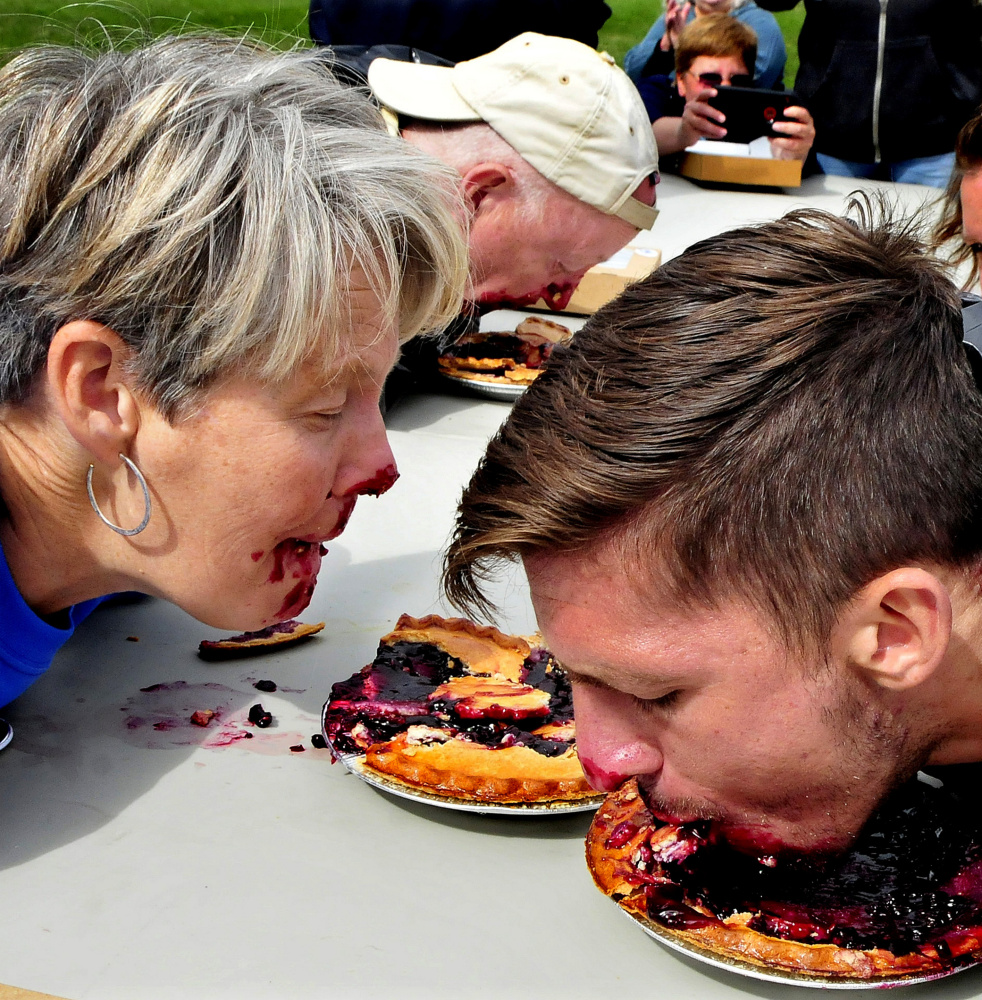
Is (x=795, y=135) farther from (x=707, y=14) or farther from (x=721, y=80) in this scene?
(x=707, y=14)

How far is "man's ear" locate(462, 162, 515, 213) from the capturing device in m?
3.19

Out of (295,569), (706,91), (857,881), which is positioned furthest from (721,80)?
(857,881)

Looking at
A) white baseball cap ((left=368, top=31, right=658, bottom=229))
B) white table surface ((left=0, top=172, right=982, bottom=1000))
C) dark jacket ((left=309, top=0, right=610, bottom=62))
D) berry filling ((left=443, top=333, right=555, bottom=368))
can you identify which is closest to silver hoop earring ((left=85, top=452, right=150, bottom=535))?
white table surface ((left=0, top=172, right=982, bottom=1000))

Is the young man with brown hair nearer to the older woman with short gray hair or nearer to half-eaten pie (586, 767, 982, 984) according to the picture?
half-eaten pie (586, 767, 982, 984)

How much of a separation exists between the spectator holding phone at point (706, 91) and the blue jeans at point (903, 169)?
0.71 meters

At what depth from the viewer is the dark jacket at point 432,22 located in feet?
14.5

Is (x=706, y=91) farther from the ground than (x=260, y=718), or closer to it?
farther from the ground

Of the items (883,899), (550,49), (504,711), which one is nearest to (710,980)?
(883,899)

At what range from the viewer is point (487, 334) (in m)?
3.87

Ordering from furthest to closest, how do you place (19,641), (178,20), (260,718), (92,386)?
(178,20) → (260,718) → (19,641) → (92,386)

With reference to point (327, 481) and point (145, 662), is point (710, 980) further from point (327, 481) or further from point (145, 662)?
point (145, 662)

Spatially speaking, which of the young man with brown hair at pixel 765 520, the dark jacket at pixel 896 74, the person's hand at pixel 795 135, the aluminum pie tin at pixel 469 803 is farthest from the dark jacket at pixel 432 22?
the aluminum pie tin at pixel 469 803

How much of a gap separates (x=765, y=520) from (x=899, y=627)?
20 centimetres

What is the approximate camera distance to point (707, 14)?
24.3 feet
